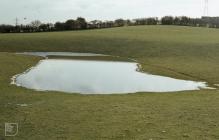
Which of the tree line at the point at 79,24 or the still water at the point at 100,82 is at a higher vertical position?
the tree line at the point at 79,24

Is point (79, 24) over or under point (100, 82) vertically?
over

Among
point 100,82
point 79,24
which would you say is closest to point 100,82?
point 100,82

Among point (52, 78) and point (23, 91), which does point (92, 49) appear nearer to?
point (52, 78)

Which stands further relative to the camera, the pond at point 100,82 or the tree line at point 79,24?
the tree line at point 79,24

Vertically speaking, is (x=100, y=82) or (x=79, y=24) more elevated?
(x=79, y=24)

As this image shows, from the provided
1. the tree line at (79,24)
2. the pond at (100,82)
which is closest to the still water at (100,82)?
the pond at (100,82)

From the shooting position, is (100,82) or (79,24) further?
(79,24)

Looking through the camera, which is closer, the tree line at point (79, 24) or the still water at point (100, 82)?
the still water at point (100, 82)

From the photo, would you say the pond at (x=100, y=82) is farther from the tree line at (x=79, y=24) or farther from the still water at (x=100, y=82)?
the tree line at (x=79, y=24)

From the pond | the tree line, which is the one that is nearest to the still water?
the pond

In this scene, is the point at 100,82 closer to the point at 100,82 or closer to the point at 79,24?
the point at 100,82

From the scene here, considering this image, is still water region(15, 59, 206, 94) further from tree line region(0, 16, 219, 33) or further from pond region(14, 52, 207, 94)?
tree line region(0, 16, 219, 33)

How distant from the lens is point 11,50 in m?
65.8

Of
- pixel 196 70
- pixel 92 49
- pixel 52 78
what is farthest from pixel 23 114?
pixel 92 49
